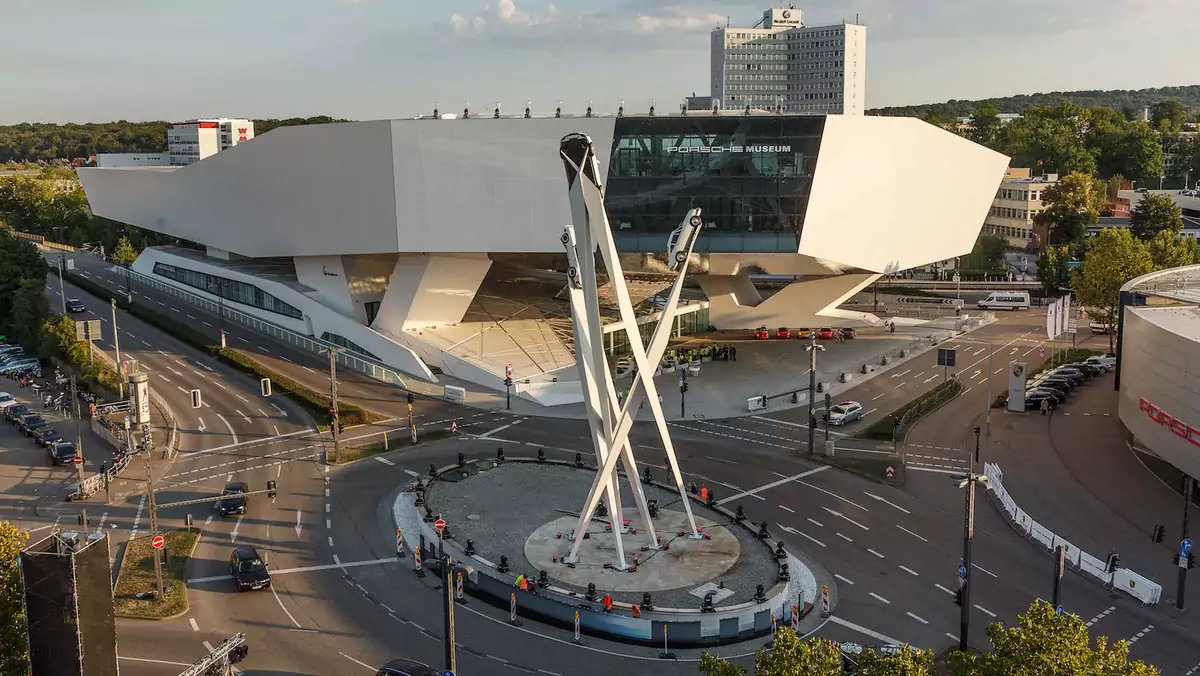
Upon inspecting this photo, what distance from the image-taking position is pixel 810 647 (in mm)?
19781

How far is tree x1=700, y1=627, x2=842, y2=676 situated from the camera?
1922cm

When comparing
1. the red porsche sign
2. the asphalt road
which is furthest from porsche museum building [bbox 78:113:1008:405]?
the red porsche sign

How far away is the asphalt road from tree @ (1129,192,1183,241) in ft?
→ 202

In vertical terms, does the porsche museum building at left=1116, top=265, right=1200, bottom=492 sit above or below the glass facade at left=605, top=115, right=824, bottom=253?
below

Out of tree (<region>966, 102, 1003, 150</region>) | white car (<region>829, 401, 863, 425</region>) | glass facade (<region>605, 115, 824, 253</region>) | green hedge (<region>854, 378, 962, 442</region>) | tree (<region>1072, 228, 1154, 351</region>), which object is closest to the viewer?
green hedge (<region>854, 378, 962, 442</region>)

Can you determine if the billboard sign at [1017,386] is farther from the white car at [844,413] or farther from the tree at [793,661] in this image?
the tree at [793,661]

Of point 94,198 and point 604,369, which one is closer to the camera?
point 604,369

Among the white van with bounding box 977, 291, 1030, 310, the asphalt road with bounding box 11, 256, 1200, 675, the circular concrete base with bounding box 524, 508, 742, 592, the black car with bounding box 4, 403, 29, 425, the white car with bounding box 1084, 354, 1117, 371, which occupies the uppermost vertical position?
the white van with bounding box 977, 291, 1030, 310

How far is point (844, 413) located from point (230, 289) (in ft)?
168

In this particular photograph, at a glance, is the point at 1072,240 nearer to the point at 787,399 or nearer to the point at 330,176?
the point at 787,399

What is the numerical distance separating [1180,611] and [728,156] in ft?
117

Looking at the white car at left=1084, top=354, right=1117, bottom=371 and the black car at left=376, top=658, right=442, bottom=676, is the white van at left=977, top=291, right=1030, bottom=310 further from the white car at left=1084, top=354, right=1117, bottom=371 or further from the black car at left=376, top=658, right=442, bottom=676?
the black car at left=376, top=658, right=442, bottom=676

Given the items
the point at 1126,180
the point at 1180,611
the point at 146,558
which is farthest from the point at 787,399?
the point at 1126,180

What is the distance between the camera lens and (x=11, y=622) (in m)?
22.8
